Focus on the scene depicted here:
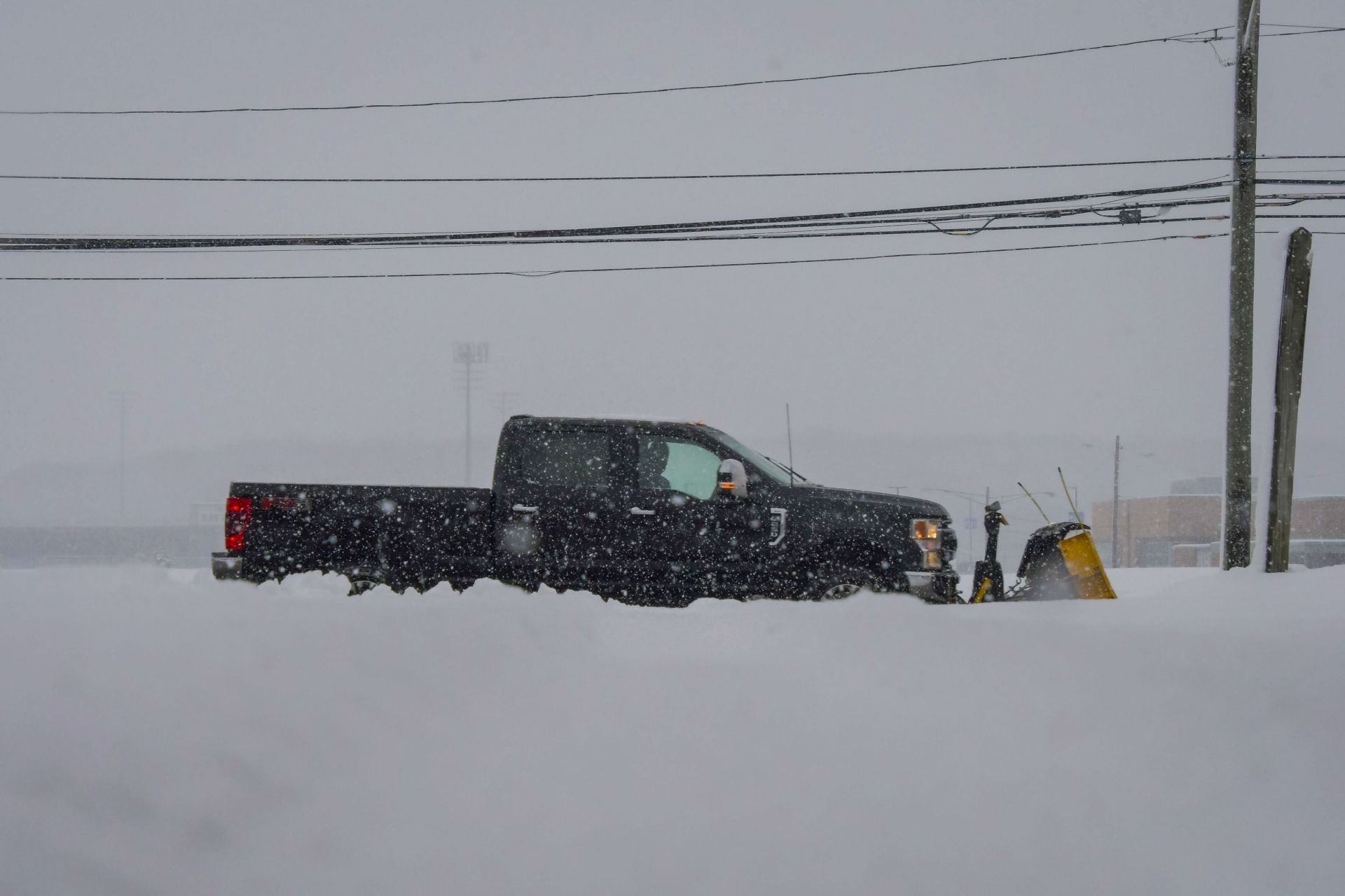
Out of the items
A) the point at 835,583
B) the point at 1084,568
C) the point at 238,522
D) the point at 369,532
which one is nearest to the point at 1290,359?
the point at 1084,568

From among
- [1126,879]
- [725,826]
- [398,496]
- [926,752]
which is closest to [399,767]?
[725,826]

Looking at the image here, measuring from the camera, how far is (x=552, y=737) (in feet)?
12.0

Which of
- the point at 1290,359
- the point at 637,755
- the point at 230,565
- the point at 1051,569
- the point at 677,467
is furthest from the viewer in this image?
the point at 1290,359

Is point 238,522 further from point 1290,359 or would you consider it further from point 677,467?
point 1290,359

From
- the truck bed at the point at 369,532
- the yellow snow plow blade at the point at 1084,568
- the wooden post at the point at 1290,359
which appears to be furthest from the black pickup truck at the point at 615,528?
the wooden post at the point at 1290,359

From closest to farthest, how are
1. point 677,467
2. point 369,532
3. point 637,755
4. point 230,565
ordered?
point 637,755, point 230,565, point 369,532, point 677,467

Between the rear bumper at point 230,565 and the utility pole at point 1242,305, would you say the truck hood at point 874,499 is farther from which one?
the utility pole at point 1242,305

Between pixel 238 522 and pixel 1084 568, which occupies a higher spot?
pixel 238 522

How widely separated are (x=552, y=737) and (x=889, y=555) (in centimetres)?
472

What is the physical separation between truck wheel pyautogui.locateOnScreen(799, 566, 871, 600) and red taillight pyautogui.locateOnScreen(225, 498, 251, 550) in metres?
4.21

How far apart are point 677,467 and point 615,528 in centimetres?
72

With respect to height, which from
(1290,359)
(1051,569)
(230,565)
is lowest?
(1051,569)

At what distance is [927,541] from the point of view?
7.89 meters

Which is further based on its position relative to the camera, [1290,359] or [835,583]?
[1290,359]
